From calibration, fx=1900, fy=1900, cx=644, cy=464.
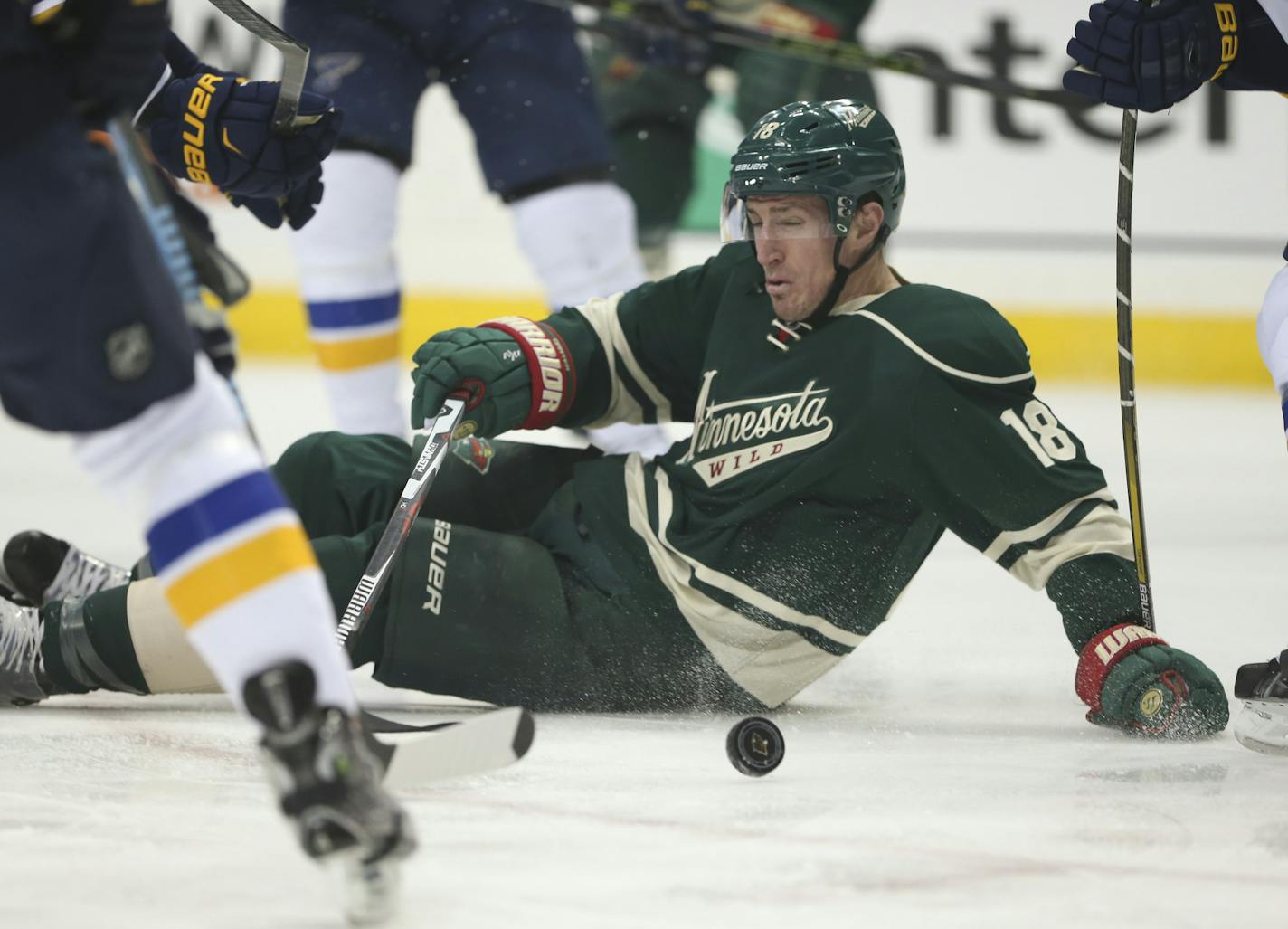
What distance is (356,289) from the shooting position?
3.28m

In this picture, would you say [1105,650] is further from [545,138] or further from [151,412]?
[545,138]

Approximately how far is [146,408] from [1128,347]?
1408 millimetres

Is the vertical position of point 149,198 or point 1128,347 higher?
point 149,198

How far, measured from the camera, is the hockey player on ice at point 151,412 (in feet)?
4.20

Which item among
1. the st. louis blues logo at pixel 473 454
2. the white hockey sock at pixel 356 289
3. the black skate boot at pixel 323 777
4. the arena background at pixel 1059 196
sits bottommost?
the arena background at pixel 1059 196

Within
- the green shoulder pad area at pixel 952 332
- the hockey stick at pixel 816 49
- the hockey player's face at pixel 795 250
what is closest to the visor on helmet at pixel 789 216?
the hockey player's face at pixel 795 250

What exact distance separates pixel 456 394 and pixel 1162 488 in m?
2.44

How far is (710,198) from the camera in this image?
6441 mm

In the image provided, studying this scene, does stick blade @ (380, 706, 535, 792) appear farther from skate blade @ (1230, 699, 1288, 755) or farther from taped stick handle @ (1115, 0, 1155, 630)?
taped stick handle @ (1115, 0, 1155, 630)

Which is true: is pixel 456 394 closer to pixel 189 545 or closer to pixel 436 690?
pixel 436 690

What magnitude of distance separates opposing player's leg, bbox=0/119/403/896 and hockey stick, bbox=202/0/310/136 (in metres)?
0.53

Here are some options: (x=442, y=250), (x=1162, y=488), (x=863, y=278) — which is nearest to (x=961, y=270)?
(x=442, y=250)

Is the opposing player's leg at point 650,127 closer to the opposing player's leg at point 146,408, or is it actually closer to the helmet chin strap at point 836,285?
the helmet chin strap at point 836,285

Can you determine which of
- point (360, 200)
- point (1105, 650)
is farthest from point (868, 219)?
point (360, 200)
